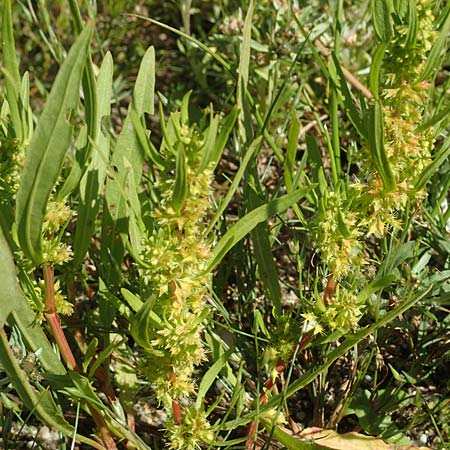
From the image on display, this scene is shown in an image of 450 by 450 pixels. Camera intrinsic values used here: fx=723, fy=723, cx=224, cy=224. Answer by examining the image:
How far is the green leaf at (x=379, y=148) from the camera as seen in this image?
0.98 m

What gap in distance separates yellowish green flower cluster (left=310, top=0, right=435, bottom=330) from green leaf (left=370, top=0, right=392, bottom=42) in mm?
16

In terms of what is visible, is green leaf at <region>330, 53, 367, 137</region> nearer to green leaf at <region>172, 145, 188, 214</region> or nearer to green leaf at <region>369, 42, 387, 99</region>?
green leaf at <region>369, 42, 387, 99</region>

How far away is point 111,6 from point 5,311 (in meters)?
1.66

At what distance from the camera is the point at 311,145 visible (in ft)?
4.16

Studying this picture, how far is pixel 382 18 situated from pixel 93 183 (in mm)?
554

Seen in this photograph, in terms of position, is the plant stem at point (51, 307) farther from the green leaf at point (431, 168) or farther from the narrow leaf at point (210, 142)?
the green leaf at point (431, 168)

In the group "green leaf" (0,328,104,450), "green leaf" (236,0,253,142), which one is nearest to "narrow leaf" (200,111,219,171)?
"green leaf" (236,0,253,142)

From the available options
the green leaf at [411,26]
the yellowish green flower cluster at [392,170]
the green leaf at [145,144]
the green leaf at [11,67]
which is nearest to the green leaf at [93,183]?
the green leaf at [11,67]

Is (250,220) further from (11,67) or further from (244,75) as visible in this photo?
(11,67)

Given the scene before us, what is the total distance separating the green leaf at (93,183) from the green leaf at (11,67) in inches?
5.4

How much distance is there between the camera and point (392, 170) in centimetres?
107

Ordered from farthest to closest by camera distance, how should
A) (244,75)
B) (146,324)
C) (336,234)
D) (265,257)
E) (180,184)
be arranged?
(265,257)
(244,75)
(336,234)
(146,324)
(180,184)

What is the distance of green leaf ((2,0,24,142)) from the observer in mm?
1081

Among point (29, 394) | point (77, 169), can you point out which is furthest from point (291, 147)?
point (29, 394)
